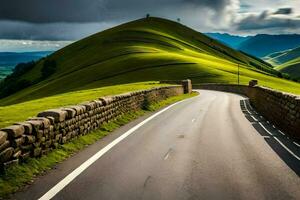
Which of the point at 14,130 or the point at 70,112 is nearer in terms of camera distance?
the point at 14,130

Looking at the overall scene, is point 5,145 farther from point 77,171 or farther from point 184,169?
point 184,169

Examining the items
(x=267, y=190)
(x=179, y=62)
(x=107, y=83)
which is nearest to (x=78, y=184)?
(x=267, y=190)

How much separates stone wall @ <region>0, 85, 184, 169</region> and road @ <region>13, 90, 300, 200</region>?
79cm

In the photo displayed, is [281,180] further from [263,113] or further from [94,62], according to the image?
[94,62]

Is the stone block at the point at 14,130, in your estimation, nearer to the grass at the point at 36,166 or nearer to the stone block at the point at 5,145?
the stone block at the point at 5,145

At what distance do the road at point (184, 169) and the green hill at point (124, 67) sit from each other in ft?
250

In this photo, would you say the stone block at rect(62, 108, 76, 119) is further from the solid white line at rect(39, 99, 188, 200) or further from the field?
the field

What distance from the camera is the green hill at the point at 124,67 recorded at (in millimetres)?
107969

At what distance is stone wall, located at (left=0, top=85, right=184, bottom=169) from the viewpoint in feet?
35.3

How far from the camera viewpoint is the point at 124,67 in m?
117

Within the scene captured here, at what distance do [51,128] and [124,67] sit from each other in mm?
103925

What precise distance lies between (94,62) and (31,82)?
1089 inches

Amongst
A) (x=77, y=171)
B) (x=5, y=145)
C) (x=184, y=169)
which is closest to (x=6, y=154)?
(x=5, y=145)

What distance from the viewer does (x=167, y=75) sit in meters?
110
